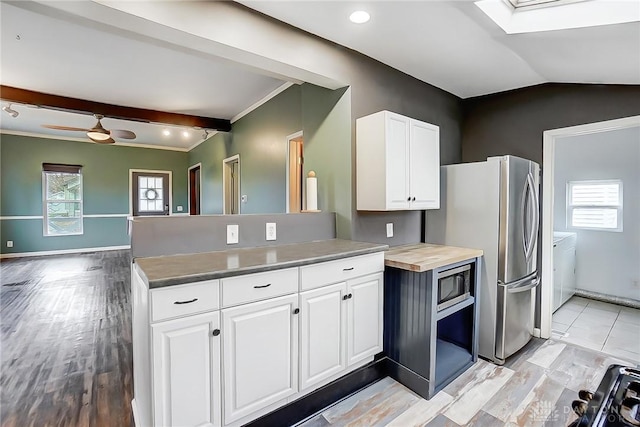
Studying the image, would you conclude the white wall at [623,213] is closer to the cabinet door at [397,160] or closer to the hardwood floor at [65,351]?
the cabinet door at [397,160]

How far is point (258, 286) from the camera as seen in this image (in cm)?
158

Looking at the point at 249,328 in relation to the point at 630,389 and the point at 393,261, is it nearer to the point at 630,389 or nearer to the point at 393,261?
the point at 393,261

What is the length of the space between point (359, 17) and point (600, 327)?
3823mm

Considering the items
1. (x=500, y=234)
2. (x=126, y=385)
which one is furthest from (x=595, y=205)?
(x=126, y=385)

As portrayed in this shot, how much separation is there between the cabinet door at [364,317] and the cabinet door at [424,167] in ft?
2.62

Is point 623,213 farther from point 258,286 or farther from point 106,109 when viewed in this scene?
point 106,109

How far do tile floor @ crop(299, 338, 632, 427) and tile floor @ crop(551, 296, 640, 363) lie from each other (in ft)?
0.91

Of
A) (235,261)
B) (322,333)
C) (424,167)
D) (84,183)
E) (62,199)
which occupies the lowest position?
(322,333)

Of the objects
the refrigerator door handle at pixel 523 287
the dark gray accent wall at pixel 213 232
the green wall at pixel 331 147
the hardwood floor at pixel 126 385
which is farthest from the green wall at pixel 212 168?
the refrigerator door handle at pixel 523 287

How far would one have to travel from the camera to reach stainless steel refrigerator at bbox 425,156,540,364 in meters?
2.49

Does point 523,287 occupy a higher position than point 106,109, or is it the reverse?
point 106,109

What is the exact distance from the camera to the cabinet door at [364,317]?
79.1 inches

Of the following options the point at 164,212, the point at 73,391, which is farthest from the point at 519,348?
the point at 164,212

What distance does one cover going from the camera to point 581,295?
414 cm
